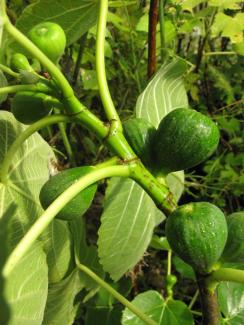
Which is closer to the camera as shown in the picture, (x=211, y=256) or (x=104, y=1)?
(x=211, y=256)

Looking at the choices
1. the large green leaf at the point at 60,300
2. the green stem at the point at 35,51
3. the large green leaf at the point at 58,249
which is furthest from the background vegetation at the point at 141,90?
the green stem at the point at 35,51

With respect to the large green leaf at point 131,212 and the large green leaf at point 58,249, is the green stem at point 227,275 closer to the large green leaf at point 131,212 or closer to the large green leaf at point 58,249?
the large green leaf at point 131,212

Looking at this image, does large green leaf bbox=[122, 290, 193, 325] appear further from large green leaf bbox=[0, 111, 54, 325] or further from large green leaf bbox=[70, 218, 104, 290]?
large green leaf bbox=[0, 111, 54, 325]

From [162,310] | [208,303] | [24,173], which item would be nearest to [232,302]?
[162,310]

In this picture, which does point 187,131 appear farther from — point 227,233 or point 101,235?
point 101,235

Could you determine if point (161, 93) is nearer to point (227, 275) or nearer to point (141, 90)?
point (227, 275)

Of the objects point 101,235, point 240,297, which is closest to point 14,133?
point 101,235
